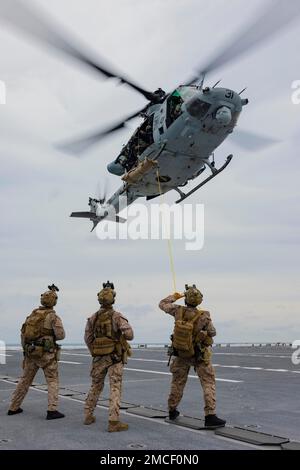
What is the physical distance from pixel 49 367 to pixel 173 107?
1151 centimetres

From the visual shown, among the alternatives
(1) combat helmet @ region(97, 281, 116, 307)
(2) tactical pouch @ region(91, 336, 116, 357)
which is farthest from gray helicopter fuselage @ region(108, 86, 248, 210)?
(2) tactical pouch @ region(91, 336, 116, 357)

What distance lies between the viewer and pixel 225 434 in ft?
18.4

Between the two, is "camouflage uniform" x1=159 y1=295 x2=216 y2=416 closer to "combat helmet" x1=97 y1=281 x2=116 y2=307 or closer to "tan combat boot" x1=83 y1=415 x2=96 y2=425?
"combat helmet" x1=97 y1=281 x2=116 y2=307

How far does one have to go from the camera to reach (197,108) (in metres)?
15.1

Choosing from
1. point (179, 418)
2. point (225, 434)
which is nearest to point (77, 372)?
point (179, 418)

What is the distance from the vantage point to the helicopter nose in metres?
14.8

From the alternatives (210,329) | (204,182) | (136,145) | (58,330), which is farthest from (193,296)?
(136,145)

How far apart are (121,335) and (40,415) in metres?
1.98

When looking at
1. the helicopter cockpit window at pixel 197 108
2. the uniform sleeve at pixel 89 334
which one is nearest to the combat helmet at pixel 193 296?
the uniform sleeve at pixel 89 334

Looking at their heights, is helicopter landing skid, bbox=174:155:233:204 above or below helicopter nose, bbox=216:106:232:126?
below

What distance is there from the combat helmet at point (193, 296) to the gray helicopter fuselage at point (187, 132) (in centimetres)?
943

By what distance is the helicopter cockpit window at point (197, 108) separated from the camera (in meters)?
15.0

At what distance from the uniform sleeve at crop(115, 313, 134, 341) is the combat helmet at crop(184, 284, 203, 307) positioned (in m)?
0.92
